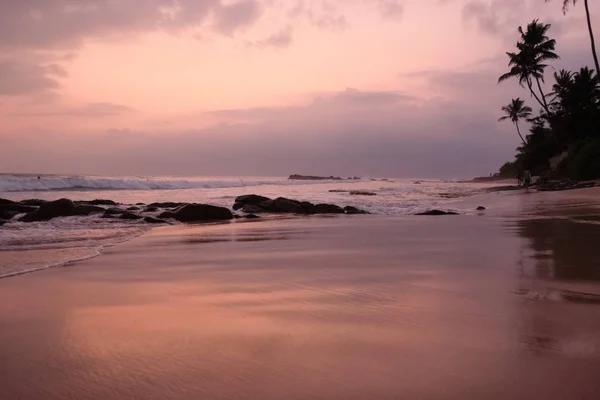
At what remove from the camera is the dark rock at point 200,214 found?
15.4 m

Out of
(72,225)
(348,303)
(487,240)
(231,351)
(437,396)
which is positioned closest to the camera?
(437,396)

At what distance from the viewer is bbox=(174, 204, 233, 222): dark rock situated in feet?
50.6

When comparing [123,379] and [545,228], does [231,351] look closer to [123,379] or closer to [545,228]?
[123,379]

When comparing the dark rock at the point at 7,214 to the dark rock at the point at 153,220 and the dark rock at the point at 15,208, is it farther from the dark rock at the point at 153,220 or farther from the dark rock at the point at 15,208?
the dark rock at the point at 153,220

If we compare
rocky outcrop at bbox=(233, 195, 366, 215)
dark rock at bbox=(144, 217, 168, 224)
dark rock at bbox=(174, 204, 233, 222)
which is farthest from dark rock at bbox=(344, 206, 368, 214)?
dark rock at bbox=(144, 217, 168, 224)

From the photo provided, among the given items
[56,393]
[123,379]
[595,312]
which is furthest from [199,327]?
[595,312]

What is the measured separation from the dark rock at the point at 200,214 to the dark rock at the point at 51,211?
11.1 ft

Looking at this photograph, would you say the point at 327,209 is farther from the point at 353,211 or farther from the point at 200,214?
the point at 200,214

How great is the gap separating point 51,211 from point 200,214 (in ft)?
14.6

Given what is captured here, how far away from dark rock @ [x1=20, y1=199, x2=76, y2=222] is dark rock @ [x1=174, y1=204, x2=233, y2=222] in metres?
3.38

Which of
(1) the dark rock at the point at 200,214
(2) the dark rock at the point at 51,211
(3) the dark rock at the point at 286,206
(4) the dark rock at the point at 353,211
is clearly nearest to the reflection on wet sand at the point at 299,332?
(1) the dark rock at the point at 200,214

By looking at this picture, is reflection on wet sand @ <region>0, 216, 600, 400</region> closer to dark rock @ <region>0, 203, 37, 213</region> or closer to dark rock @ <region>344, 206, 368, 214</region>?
dark rock @ <region>344, 206, 368, 214</region>

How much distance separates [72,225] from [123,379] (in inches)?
463

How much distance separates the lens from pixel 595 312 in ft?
12.1
